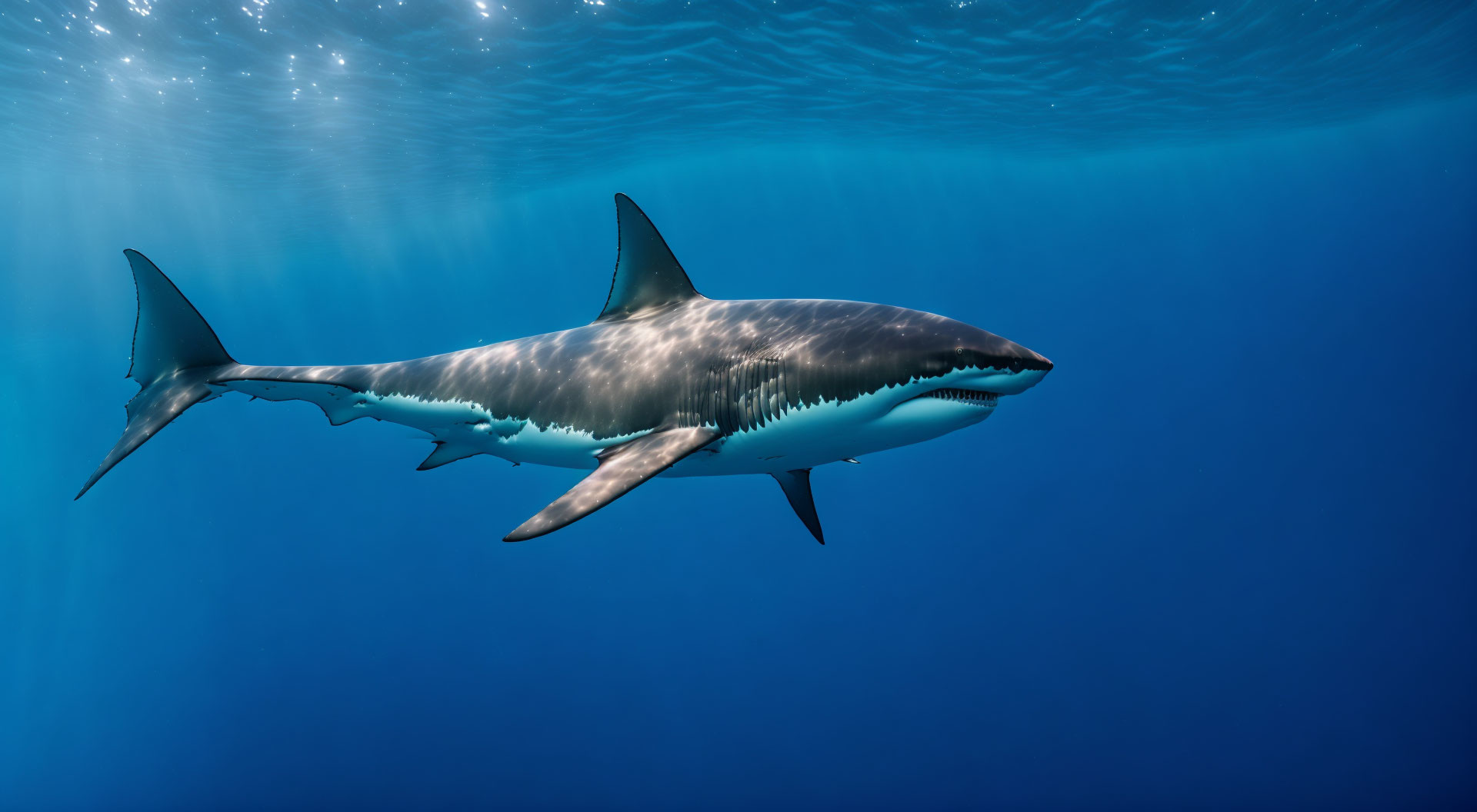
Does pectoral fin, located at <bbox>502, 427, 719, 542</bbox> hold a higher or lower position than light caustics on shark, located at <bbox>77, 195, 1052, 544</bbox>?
lower

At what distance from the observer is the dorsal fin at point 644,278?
17.0 ft

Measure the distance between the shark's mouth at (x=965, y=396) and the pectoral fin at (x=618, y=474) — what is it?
52.0 inches

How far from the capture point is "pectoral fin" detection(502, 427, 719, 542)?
2.88 meters

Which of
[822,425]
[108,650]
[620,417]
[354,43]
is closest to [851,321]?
[822,425]

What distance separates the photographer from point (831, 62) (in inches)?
736

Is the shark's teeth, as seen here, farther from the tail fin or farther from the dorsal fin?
the tail fin

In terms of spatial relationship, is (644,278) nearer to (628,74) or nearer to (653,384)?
(653,384)

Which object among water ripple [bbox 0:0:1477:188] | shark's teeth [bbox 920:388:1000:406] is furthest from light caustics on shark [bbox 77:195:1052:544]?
water ripple [bbox 0:0:1477:188]

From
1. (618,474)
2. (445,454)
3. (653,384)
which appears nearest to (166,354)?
(445,454)

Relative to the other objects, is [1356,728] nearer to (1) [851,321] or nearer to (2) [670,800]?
(2) [670,800]

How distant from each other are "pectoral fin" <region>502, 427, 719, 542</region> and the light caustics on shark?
13 mm

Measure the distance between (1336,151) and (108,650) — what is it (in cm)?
7467

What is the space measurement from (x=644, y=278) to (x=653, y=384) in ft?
4.75

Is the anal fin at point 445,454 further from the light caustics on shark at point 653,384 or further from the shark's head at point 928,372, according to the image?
the shark's head at point 928,372
